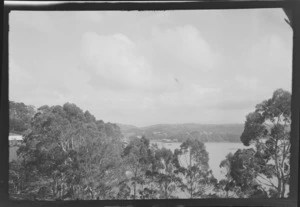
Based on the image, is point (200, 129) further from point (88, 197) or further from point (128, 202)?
point (88, 197)

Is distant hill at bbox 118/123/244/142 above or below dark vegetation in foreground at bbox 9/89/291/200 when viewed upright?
above

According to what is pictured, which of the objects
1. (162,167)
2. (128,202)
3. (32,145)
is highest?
(32,145)

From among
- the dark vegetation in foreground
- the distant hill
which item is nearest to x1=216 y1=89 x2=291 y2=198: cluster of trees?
the dark vegetation in foreground

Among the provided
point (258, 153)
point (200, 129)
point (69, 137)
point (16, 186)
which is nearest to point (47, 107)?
point (69, 137)

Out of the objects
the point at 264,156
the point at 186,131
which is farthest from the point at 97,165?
the point at 264,156

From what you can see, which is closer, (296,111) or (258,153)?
(296,111)

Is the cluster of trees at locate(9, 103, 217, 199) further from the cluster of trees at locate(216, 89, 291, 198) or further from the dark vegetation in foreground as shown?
the cluster of trees at locate(216, 89, 291, 198)
